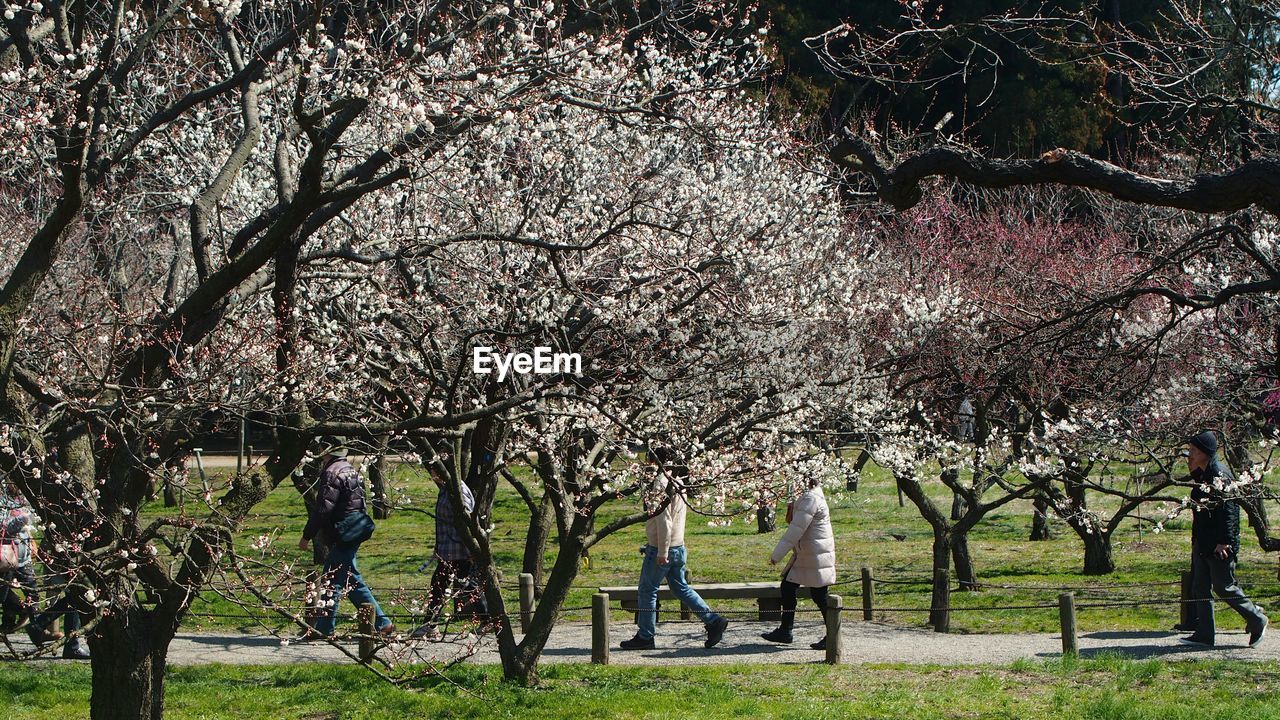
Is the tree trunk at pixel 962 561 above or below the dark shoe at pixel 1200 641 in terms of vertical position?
above

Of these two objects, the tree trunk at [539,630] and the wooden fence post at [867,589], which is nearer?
the tree trunk at [539,630]

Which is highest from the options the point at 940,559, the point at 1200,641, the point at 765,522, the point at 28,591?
the point at 28,591

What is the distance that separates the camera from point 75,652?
33.1 ft

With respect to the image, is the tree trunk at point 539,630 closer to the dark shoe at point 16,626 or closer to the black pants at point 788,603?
the black pants at point 788,603

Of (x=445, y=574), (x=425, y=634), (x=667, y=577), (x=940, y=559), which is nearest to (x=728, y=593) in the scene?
(x=667, y=577)

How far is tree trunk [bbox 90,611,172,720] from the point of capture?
20.4 ft

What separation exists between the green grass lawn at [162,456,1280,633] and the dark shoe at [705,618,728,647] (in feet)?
3.71

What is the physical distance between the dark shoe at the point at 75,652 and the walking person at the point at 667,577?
14.8 feet

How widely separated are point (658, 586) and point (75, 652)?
4.92m

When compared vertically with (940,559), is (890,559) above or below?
below

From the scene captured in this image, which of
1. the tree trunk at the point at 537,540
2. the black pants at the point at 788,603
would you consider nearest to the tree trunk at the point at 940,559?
the black pants at the point at 788,603

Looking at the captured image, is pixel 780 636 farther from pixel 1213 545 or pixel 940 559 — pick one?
pixel 1213 545

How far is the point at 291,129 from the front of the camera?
7035mm

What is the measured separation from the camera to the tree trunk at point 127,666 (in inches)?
244
